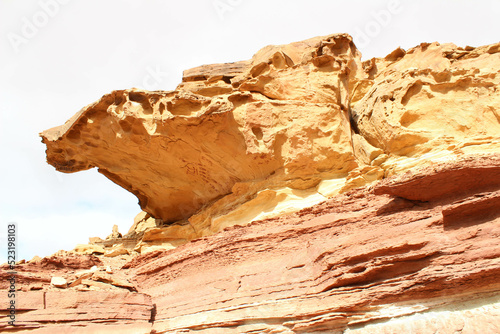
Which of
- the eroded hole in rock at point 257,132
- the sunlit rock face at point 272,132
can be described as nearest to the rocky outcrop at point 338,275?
the sunlit rock face at point 272,132

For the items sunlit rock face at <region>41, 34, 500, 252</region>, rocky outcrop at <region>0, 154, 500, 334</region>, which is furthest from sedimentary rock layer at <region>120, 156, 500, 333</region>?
sunlit rock face at <region>41, 34, 500, 252</region>

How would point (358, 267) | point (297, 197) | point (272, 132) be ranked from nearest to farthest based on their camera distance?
point (358, 267), point (297, 197), point (272, 132)

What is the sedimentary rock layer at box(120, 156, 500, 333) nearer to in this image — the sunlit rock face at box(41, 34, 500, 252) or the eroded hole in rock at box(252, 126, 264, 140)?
the sunlit rock face at box(41, 34, 500, 252)

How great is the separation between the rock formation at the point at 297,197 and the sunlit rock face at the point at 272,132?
4 cm

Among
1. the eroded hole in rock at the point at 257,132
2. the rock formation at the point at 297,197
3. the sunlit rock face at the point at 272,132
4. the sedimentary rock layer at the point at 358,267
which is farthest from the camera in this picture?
the eroded hole in rock at the point at 257,132

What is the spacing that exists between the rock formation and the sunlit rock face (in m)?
0.04

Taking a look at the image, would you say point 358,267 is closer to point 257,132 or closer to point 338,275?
point 338,275

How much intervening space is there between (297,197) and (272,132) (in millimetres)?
1538

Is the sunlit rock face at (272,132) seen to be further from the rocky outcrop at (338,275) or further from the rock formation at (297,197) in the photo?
the rocky outcrop at (338,275)

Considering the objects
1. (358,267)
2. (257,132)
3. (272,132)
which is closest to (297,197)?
(272,132)

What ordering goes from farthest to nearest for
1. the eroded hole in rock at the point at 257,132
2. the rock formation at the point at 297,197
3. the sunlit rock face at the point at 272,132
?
the eroded hole in rock at the point at 257,132 < the sunlit rock face at the point at 272,132 < the rock formation at the point at 297,197

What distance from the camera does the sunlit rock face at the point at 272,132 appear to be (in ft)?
33.9

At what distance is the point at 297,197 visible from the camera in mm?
10383

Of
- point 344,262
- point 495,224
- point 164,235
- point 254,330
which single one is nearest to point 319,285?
point 344,262
